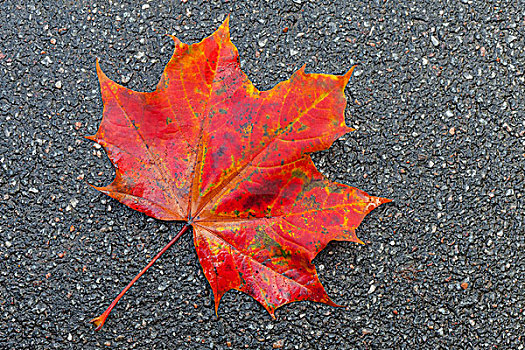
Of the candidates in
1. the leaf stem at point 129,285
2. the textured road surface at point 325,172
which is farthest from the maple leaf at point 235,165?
the textured road surface at point 325,172

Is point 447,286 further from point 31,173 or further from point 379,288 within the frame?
point 31,173

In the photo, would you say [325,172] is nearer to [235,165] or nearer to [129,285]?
[235,165]

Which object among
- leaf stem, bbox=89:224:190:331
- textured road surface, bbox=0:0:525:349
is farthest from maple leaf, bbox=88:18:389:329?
textured road surface, bbox=0:0:525:349

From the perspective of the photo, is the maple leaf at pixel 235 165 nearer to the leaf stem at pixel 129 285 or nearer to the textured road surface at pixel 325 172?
the leaf stem at pixel 129 285

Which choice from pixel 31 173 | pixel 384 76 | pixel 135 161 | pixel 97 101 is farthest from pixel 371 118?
pixel 31 173

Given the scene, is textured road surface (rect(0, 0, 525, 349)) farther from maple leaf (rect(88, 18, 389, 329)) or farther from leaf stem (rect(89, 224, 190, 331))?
maple leaf (rect(88, 18, 389, 329))
